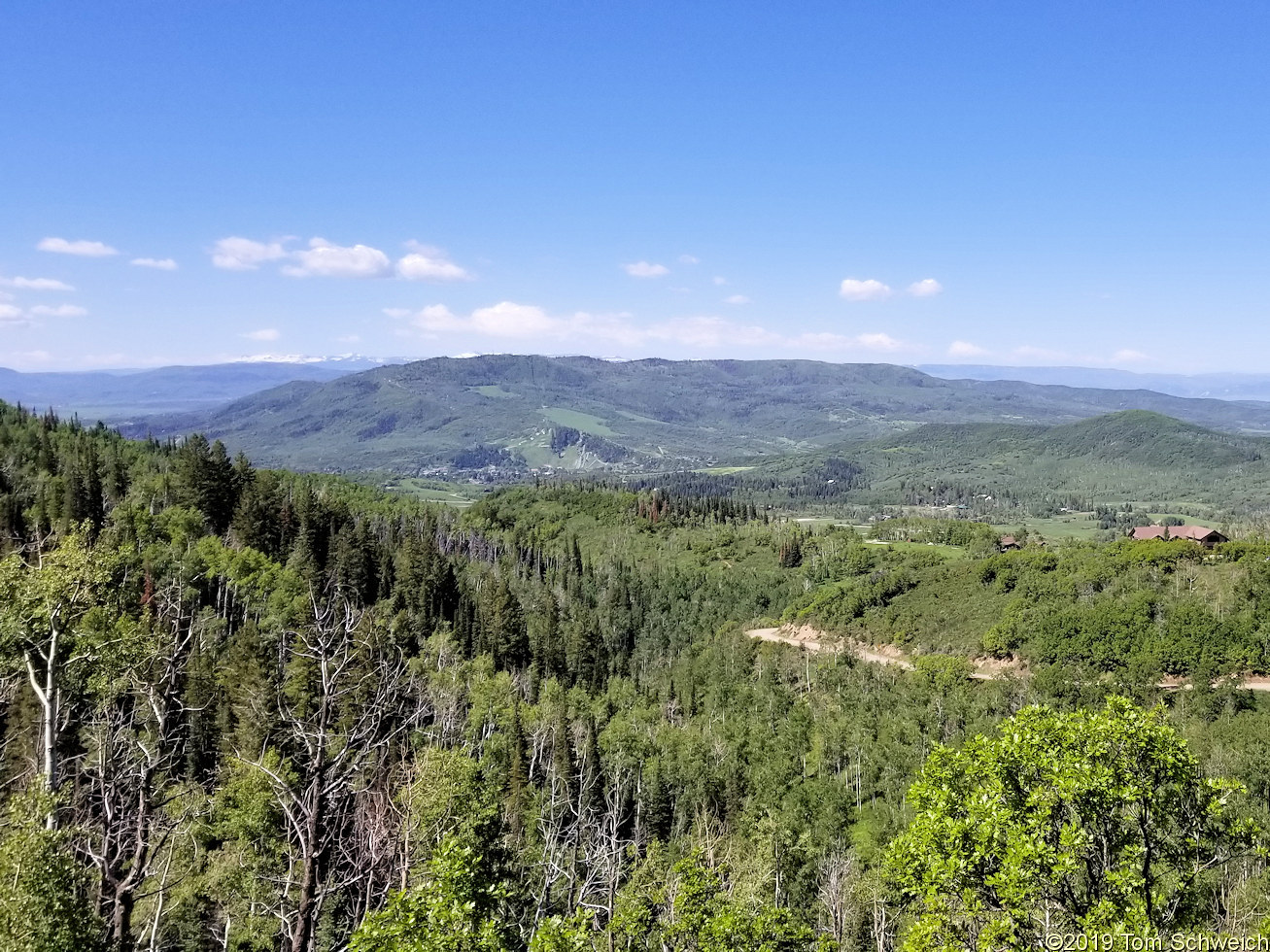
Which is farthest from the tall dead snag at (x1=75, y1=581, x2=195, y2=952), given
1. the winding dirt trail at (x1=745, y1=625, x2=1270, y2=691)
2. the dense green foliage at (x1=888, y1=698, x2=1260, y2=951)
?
the winding dirt trail at (x1=745, y1=625, x2=1270, y2=691)

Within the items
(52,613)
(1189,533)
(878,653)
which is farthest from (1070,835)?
(1189,533)

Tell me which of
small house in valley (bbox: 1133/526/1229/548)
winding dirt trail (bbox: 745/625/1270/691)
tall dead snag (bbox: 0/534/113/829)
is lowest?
winding dirt trail (bbox: 745/625/1270/691)

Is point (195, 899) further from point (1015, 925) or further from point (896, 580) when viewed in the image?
point (896, 580)

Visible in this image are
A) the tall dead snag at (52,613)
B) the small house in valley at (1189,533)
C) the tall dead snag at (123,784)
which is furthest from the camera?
the small house in valley at (1189,533)

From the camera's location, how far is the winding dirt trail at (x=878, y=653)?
86.6 m

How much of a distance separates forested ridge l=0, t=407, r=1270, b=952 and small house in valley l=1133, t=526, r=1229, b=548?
57.3 feet

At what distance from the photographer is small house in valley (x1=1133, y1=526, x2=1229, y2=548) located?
134 metres

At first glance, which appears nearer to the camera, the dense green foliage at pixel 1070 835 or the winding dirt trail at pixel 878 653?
the dense green foliage at pixel 1070 835

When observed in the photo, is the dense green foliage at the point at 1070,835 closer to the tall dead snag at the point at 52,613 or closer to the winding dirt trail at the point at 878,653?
the tall dead snag at the point at 52,613

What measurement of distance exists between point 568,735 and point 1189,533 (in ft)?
466

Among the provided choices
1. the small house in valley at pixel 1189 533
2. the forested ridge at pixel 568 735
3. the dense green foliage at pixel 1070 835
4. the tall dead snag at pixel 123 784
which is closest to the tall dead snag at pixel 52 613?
the forested ridge at pixel 568 735

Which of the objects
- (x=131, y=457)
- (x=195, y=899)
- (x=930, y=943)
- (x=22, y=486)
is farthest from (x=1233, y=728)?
(x=131, y=457)

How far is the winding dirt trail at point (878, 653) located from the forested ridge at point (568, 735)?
8.73ft

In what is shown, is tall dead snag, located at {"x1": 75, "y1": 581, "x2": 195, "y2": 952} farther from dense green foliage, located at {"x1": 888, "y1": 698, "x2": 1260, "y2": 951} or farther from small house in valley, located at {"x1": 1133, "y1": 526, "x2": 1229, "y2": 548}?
small house in valley, located at {"x1": 1133, "y1": 526, "x2": 1229, "y2": 548}
